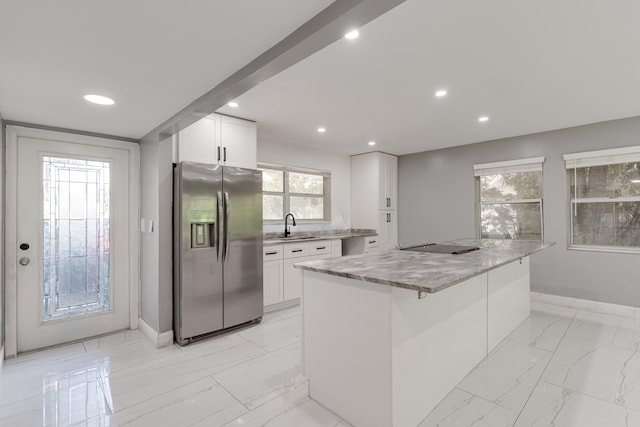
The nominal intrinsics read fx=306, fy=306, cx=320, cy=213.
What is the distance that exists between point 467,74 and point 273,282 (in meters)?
2.98

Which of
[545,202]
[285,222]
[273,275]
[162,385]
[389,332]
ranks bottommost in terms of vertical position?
[162,385]

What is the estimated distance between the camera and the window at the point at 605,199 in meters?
3.67

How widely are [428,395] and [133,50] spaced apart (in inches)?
102

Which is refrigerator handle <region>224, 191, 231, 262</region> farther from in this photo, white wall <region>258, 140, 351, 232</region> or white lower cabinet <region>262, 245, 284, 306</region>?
white wall <region>258, 140, 351, 232</region>

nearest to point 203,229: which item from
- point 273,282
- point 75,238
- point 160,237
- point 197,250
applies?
point 197,250

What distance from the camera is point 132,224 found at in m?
3.38

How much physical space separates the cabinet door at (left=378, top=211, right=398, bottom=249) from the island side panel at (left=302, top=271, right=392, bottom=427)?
3472 mm

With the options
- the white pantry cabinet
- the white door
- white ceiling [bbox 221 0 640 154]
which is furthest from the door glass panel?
the white pantry cabinet

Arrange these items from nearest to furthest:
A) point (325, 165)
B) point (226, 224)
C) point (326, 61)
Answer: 1. point (326, 61)
2. point (226, 224)
3. point (325, 165)

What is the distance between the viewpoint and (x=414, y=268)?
6.23ft

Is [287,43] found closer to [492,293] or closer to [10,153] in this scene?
[492,293]

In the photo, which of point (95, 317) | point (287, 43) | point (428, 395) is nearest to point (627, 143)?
point (428, 395)

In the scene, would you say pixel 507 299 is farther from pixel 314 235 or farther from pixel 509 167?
pixel 314 235

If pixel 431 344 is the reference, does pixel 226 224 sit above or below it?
above
